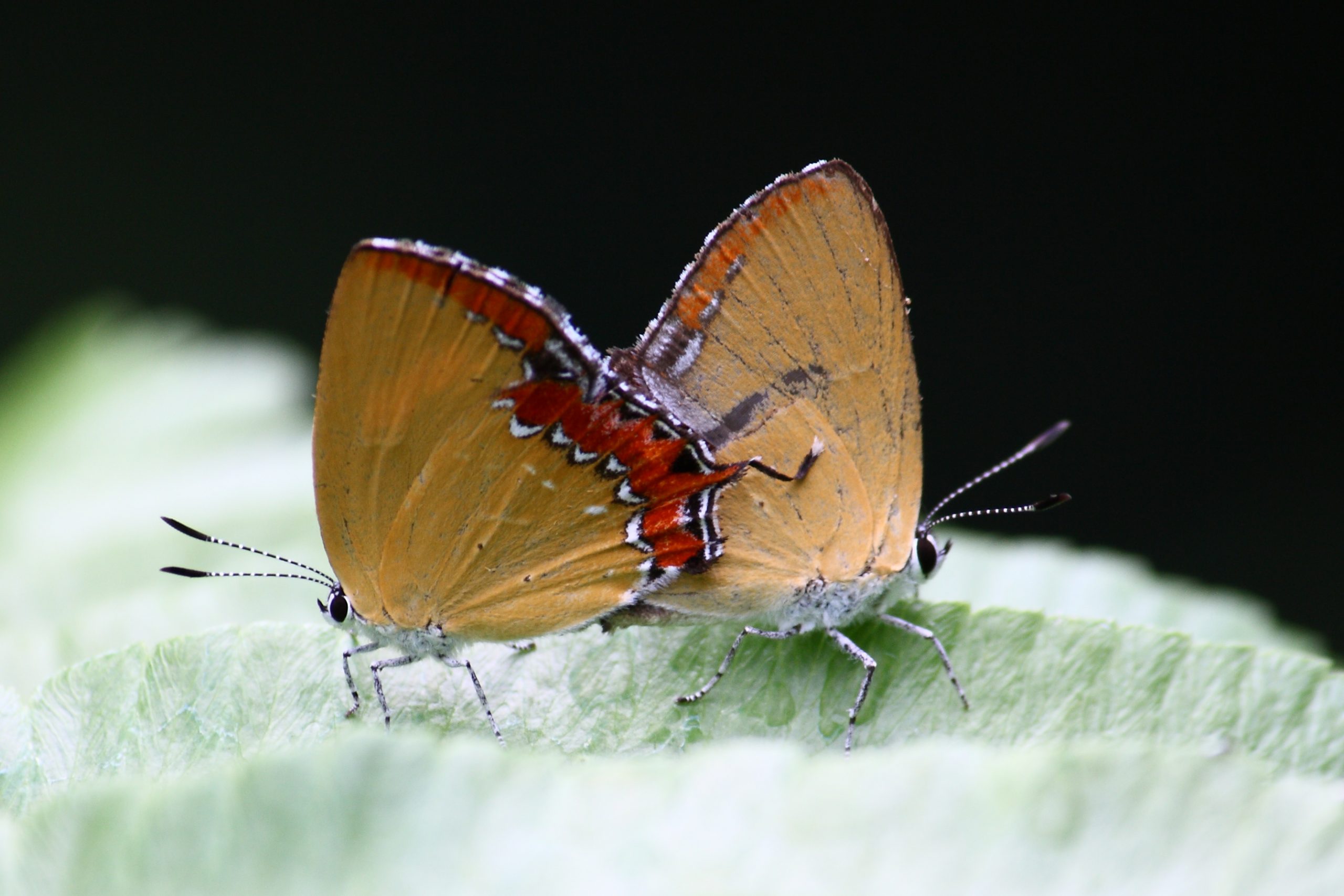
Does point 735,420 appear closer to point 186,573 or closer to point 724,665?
point 724,665

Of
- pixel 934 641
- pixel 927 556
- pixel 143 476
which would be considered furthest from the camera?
pixel 143 476

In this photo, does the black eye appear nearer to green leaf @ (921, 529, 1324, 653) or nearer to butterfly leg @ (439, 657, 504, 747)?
green leaf @ (921, 529, 1324, 653)

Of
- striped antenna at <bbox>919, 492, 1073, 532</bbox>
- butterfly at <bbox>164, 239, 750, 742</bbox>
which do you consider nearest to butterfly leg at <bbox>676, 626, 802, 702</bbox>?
butterfly at <bbox>164, 239, 750, 742</bbox>

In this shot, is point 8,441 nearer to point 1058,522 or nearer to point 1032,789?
point 1032,789

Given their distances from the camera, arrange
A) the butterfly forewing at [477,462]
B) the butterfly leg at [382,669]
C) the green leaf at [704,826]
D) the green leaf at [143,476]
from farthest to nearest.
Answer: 1. the green leaf at [143,476]
2. the butterfly forewing at [477,462]
3. the butterfly leg at [382,669]
4. the green leaf at [704,826]

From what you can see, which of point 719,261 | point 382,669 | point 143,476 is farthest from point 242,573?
point 719,261

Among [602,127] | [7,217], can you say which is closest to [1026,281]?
[602,127]

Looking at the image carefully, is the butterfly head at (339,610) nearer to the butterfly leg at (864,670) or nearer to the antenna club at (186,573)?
the antenna club at (186,573)

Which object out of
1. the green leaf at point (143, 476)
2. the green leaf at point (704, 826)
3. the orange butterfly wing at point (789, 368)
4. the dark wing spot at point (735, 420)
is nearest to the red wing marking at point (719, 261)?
the orange butterfly wing at point (789, 368)
